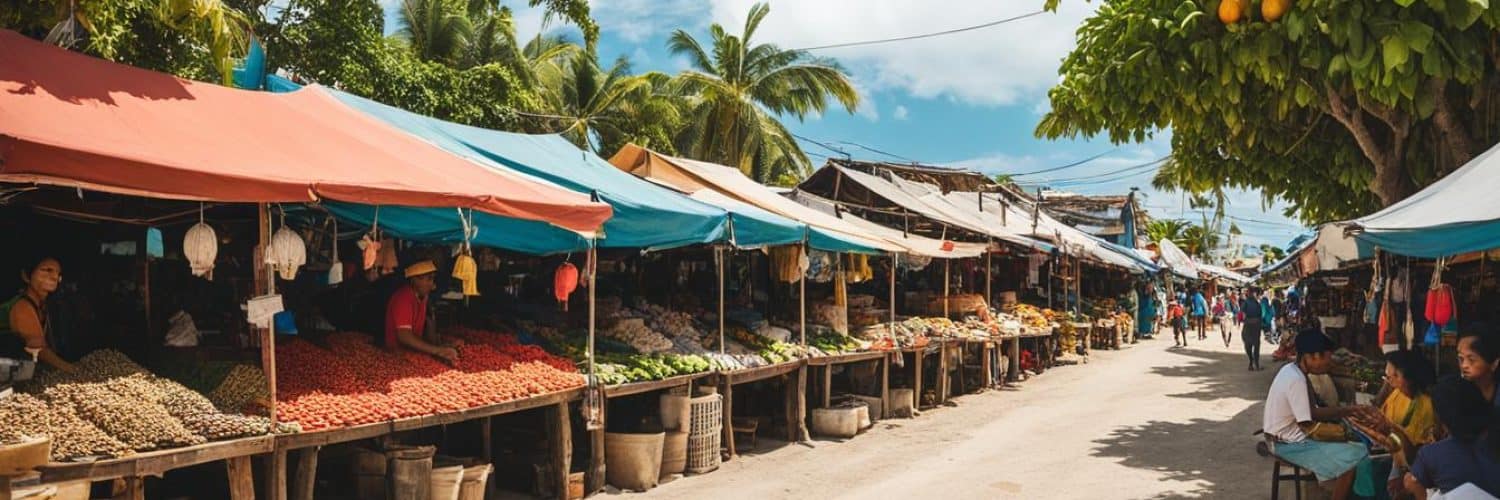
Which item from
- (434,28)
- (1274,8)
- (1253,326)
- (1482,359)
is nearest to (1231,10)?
(1274,8)

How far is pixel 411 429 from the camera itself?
741 centimetres

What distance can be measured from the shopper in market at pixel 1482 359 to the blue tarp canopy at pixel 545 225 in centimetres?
630

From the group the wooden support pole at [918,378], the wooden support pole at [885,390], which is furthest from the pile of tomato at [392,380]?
the wooden support pole at [918,378]

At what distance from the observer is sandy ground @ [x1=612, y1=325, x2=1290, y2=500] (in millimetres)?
9047

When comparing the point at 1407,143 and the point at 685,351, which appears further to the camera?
the point at 685,351

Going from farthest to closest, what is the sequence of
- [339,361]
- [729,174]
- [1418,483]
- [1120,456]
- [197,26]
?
1. [729,174]
2. [1120,456]
3. [197,26]
4. [339,361]
5. [1418,483]

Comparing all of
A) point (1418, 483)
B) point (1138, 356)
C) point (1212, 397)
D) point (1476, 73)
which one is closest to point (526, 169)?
point (1418, 483)

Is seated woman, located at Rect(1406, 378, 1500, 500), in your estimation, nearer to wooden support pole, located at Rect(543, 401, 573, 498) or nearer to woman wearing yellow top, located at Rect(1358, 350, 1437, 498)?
woman wearing yellow top, located at Rect(1358, 350, 1437, 498)

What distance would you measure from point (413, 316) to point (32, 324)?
109 inches

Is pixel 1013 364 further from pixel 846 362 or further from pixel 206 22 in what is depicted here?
pixel 206 22

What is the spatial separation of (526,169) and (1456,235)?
25.0 feet

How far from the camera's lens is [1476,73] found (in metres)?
7.71

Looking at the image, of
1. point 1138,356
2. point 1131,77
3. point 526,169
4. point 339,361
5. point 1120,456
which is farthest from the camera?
point 1138,356

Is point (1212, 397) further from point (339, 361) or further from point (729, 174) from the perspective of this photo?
point (339, 361)
